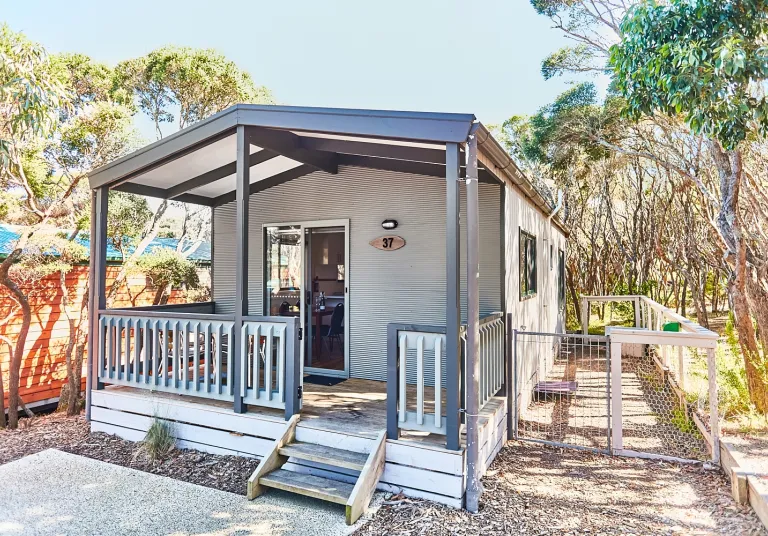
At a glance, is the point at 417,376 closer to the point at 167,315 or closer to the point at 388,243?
the point at 388,243

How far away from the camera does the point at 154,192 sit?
5.90 m

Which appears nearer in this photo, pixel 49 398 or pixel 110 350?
pixel 110 350

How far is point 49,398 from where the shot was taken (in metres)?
7.47

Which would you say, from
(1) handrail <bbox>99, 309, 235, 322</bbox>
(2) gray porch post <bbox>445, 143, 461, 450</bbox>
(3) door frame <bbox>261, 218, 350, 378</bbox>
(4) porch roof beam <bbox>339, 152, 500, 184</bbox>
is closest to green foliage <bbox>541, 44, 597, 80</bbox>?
(4) porch roof beam <bbox>339, 152, 500, 184</bbox>

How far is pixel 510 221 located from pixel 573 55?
301 inches

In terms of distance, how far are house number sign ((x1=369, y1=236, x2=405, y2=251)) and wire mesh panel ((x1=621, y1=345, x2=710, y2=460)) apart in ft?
10.5

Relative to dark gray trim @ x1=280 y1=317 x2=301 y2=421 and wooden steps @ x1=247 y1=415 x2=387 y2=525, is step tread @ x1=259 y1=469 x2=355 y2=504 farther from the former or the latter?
dark gray trim @ x1=280 y1=317 x2=301 y2=421

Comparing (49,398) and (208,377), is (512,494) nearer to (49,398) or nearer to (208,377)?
(208,377)

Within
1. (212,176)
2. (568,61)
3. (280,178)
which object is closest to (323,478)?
(212,176)

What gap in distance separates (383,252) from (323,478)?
2.90 meters

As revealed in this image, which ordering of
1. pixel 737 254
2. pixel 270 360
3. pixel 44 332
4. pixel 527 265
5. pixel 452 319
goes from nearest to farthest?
pixel 452 319 → pixel 270 360 → pixel 737 254 → pixel 527 265 → pixel 44 332

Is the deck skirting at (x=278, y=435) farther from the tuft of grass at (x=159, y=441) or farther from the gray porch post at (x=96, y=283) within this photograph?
the gray porch post at (x=96, y=283)

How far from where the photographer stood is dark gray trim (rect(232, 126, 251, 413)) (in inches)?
165

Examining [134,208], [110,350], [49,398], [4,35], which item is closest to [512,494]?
[110,350]
